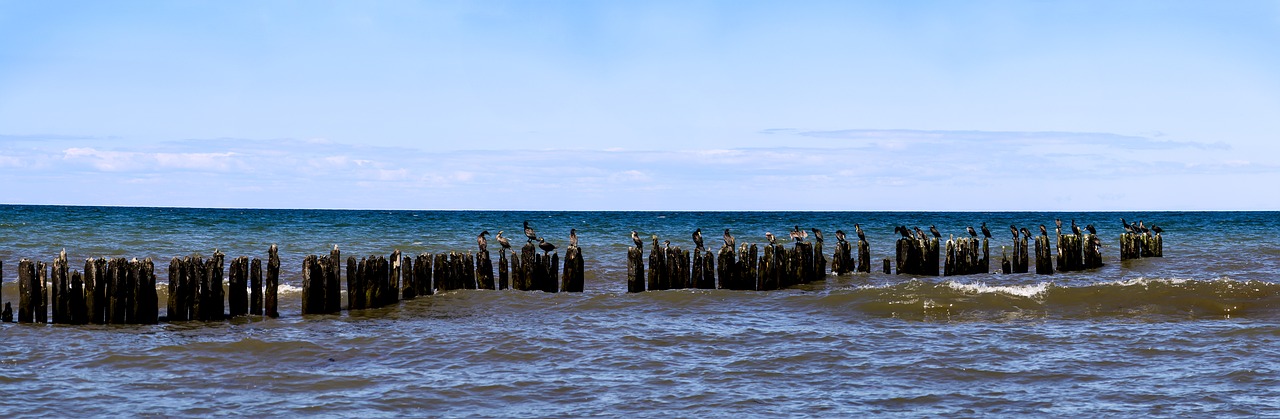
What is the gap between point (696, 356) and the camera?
1097cm

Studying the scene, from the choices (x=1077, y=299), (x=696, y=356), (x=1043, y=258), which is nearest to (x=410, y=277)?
(x=696, y=356)

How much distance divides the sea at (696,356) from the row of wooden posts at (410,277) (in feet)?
0.96

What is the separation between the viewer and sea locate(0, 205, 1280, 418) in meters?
8.70

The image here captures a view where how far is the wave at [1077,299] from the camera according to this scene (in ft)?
49.5

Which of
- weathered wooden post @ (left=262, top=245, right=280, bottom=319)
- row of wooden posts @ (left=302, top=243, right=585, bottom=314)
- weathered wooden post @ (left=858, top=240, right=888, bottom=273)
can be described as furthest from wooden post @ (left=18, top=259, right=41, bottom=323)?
weathered wooden post @ (left=858, top=240, right=888, bottom=273)

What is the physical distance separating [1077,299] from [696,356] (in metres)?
7.76

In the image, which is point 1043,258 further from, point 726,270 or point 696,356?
point 696,356

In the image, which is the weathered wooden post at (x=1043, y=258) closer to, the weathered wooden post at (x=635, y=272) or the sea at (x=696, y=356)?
the sea at (x=696, y=356)

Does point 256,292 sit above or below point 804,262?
below

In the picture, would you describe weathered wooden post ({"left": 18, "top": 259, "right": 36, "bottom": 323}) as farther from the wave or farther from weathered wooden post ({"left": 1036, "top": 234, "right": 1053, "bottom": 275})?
weathered wooden post ({"left": 1036, "top": 234, "right": 1053, "bottom": 275})

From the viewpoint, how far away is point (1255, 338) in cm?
1199

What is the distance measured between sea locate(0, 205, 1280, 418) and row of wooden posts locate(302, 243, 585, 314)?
292 mm

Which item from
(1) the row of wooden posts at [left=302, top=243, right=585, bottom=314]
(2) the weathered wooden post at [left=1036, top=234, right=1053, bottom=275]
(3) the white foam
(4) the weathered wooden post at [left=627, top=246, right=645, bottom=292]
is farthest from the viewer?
(2) the weathered wooden post at [left=1036, top=234, right=1053, bottom=275]

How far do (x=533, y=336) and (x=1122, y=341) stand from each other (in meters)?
6.39
